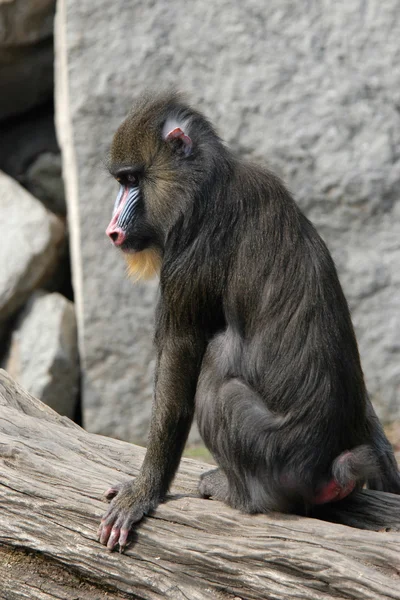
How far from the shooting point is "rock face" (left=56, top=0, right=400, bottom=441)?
25.1 ft

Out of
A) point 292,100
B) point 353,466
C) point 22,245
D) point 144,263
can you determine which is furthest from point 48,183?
point 353,466

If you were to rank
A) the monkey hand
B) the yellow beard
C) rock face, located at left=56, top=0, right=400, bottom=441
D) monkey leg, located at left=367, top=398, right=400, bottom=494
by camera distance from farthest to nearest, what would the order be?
rock face, located at left=56, top=0, right=400, bottom=441 → monkey leg, located at left=367, top=398, right=400, bottom=494 → the yellow beard → the monkey hand

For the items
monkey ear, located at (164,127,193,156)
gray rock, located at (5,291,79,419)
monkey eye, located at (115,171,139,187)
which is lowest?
gray rock, located at (5,291,79,419)

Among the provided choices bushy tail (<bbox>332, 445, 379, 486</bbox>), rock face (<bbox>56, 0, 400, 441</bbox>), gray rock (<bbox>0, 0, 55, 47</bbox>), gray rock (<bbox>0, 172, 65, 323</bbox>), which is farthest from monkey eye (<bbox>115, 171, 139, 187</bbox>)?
gray rock (<bbox>0, 0, 55, 47</bbox>)

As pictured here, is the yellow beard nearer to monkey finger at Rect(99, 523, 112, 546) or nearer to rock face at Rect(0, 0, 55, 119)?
monkey finger at Rect(99, 523, 112, 546)

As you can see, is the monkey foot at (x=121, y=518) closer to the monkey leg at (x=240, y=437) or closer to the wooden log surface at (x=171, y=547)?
the wooden log surface at (x=171, y=547)

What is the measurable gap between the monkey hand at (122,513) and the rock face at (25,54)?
5.95m

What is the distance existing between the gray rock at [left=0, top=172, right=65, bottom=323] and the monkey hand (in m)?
4.30

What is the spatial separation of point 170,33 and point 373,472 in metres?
4.85

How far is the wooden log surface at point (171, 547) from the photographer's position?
12.3ft

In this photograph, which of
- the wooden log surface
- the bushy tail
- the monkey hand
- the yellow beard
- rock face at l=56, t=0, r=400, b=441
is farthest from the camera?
rock face at l=56, t=0, r=400, b=441

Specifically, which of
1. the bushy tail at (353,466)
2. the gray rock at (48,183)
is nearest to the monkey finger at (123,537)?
the bushy tail at (353,466)

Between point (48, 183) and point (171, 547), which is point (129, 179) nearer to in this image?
point (171, 547)

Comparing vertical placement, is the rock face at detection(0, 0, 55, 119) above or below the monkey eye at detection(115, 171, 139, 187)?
below
